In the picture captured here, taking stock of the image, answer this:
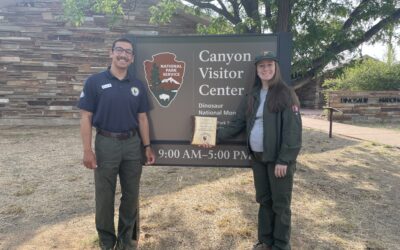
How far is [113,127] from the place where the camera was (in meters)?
3.14

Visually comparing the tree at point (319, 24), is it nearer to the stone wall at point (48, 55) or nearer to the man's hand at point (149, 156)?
the man's hand at point (149, 156)

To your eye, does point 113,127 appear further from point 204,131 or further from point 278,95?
point 278,95

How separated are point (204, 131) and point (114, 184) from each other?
3.11 ft

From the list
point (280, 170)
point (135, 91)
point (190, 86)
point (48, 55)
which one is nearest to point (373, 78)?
point (48, 55)

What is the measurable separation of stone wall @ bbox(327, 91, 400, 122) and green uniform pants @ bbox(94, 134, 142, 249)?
1227cm

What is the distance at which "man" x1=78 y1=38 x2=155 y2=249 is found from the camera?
310 centimetres

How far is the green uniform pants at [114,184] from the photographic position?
314 centimetres

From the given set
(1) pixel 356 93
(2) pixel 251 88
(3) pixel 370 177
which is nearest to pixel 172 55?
(2) pixel 251 88

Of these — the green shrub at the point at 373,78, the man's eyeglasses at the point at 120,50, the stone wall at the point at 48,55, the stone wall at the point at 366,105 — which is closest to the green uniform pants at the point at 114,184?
the man's eyeglasses at the point at 120,50

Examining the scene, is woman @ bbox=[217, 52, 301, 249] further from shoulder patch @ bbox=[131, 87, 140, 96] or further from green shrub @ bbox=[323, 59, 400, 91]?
green shrub @ bbox=[323, 59, 400, 91]

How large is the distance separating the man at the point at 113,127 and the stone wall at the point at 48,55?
28.1 ft

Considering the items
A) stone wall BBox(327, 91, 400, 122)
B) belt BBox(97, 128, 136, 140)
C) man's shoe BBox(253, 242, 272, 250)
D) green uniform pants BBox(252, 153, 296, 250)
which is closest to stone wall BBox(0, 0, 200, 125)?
stone wall BBox(327, 91, 400, 122)

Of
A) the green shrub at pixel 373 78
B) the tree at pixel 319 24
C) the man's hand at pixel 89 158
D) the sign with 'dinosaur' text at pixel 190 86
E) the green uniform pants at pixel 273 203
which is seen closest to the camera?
the man's hand at pixel 89 158

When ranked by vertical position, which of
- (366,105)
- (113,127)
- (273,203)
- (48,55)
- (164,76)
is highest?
(48,55)
